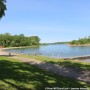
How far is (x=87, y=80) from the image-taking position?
17859 millimetres

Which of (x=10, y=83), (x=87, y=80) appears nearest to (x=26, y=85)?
(x=10, y=83)

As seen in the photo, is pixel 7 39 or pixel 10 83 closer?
pixel 10 83

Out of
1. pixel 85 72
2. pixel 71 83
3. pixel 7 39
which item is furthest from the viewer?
pixel 7 39

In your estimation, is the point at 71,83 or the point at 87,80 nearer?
the point at 71,83

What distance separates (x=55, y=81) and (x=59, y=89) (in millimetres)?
3048

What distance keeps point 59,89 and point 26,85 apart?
2197 millimetres

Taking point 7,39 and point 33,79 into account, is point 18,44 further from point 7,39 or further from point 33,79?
point 33,79

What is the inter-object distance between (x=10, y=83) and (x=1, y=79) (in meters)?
1.46

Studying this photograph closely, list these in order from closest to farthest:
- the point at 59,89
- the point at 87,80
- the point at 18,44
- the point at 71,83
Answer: the point at 59,89, the point at 71,83, the point at 87,80, the point at 18,44

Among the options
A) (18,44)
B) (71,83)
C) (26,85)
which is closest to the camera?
(26,85)

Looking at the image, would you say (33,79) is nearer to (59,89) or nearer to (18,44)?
(59,89)

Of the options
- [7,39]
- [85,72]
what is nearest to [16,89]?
[85,72]

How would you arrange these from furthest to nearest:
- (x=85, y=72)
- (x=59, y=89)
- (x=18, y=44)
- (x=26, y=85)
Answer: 1. (x=18, y=44)
2. (x=85, y=72)
3. (x=26, y=85)
4. (x=59, y=89)

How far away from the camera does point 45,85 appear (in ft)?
49.7
